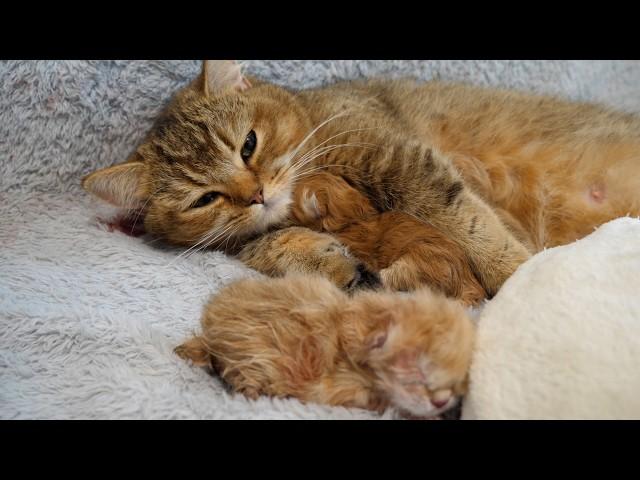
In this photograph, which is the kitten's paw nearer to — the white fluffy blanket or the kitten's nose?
the kitten's nose

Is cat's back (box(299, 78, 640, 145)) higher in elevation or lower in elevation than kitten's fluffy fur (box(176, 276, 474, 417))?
higher

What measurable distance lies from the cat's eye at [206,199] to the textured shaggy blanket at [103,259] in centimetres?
16

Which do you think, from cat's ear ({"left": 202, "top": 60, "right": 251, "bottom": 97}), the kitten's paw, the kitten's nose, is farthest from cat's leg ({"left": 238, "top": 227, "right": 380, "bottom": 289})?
cat's ear ({"left": 202, "top": 60, "right": 251, "bottom": 97})

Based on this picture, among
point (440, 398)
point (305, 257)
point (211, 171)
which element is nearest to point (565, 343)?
point (440, 398)

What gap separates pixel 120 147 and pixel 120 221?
351mm

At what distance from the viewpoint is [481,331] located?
1108 millimetres

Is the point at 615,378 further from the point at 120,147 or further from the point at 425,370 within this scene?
the point at 120,147

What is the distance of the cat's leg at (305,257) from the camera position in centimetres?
149

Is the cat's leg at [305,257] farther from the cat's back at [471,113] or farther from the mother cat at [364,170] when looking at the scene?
the cat's back at [471,113]

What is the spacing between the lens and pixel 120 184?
1817 mm

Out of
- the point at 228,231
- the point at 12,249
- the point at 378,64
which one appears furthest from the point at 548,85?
the point at 12,249

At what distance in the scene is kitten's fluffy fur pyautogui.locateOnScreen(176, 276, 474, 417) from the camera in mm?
1013

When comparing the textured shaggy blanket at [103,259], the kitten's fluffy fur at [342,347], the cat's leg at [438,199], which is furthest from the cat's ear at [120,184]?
the kitten's fluffy fur at [342,347]

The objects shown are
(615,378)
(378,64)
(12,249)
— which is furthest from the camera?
(378,64)
